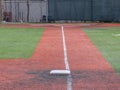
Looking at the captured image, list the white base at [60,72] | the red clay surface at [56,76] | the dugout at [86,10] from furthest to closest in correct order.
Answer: the dugout at [86,10]
the white base at [60,72]
the red clay surface at [56,76]

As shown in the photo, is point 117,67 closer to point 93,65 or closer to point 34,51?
point 93,65

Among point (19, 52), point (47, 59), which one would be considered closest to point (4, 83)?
point (47, 59)

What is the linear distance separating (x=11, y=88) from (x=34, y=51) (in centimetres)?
737

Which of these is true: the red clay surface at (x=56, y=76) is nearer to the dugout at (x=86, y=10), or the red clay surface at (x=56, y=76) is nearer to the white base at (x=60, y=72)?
the white base at (x=60, y=72)

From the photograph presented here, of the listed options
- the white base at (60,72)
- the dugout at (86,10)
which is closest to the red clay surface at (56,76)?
the white base at (60,72)

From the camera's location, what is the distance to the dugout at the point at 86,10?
139 ft

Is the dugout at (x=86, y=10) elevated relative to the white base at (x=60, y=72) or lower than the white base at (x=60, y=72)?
elevated

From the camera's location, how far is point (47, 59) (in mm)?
13984

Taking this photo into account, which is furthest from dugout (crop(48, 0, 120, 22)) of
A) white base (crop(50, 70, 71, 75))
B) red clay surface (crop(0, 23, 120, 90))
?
white base (crop(50, 70, 71, 75))

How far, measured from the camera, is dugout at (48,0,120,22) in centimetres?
4241

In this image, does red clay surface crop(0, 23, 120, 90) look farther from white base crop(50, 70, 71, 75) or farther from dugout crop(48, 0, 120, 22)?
dugout crop(48, 0, 120, 22)

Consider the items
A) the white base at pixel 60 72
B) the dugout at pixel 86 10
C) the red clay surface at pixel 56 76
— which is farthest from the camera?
the dugout at pixel 86 10

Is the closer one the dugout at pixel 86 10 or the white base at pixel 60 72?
the white base at pixel 60 72

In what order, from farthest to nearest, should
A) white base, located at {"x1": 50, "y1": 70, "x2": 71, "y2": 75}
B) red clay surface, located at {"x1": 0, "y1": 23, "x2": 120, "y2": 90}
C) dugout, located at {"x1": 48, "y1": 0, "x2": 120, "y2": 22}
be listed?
dugout, located at {"x1": 48, "y1": 0, "x2": 120, "y2": 22} < white base, located at {"x1": 50, "y1": 70, "x2": 71, "y2": 75} < red clay surface, located at {"x1": 0, "y1": 23, "x2": 120, "y2": 90}
